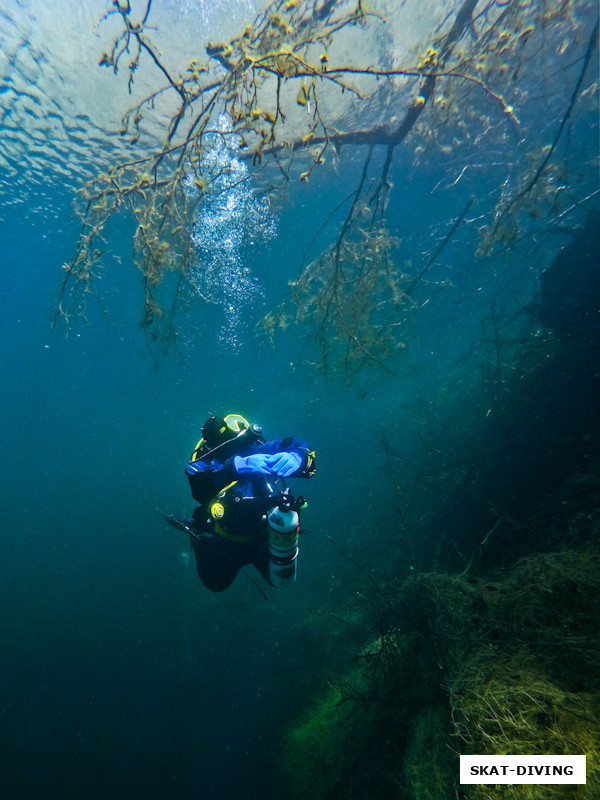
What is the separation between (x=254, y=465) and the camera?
3957mm

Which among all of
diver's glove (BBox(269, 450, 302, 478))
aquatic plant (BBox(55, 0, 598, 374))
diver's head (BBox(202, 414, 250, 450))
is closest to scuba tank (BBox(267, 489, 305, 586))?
diver's glove (BBox(269, 450, 302, 478))

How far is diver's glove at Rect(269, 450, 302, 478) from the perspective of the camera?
12.6ft

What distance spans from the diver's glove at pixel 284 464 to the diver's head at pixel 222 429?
698 mm

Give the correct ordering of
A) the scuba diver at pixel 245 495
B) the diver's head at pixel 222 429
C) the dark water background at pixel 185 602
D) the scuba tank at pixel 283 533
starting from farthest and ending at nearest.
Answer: the dark water background at pixel 185 602 < the diver's head at pixel 222 429 < the scuba diver at pixel 245 495 < the scuba tank at pixel 283 533

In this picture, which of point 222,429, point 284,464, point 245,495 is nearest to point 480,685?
point 284,464

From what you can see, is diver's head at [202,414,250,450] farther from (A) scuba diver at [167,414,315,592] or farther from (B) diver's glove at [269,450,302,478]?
(B) diver's glove at [269,450,302,478]

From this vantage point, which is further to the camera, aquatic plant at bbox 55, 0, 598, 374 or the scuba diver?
the scuba diver

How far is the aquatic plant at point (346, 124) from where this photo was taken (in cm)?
365

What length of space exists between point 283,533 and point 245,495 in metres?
0.71

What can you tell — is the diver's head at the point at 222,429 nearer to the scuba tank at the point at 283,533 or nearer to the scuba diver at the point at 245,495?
the scuba diver at the point at 245,495

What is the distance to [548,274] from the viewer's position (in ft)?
23.8

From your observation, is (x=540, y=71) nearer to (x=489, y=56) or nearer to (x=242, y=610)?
(x=489, y=56)

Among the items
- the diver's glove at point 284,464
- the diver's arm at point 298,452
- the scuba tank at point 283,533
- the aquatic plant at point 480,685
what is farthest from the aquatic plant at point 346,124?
the aquatic plant at point 480,685

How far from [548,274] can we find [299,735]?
35.6 feet
